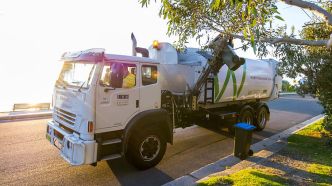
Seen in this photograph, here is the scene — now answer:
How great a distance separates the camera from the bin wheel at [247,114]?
10031mm

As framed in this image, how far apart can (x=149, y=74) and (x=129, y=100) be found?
0.88 m

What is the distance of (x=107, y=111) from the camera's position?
562cm

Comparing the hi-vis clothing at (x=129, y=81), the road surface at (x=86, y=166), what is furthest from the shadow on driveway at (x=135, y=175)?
the hi-vis clothing at (x=129, y=81)

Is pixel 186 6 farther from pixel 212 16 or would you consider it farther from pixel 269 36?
pixel 269 36

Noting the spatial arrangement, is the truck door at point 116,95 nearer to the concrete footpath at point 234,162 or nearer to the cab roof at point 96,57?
the cab roof at point 96,57

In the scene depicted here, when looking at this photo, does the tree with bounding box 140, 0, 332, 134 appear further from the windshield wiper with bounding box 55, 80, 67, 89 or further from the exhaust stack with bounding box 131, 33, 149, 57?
the windshield wiper with bounding box 55, 80, 67, 89

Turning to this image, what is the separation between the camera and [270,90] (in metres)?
12.2

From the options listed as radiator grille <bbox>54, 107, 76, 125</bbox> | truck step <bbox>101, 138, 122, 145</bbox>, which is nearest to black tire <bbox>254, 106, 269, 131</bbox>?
truck step <bbox>101, 138, 122, 145</bbox>

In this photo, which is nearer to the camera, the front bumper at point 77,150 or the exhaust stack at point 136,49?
the front bumper at point 77,150

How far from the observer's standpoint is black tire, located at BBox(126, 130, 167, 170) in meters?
6.05

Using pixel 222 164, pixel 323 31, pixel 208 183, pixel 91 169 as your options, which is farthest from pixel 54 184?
pixel 323 31

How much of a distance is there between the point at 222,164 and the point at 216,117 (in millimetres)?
2724

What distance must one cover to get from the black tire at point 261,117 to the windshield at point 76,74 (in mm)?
7677

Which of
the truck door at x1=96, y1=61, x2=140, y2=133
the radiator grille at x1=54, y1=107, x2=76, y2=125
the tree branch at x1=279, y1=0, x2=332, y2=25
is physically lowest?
the radiator grille at x1=54, y1=107, x2=76, y2=125
